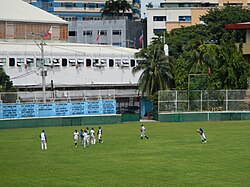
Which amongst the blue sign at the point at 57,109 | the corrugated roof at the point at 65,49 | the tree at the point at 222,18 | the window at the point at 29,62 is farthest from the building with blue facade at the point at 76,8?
the blue sign at the point at 57,109

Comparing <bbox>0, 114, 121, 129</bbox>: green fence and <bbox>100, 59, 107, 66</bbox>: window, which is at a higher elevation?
<bbox>100, 59, 107, 66</bbox>: window

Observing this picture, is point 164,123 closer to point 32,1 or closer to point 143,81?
point 143,81

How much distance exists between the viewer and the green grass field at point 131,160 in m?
37.8

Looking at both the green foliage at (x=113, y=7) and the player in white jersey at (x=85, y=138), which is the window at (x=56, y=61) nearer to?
the green foliage at (x=113, y=7)

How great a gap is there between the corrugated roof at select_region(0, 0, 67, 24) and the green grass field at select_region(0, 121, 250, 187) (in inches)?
2231

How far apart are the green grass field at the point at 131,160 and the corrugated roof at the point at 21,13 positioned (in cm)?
5667

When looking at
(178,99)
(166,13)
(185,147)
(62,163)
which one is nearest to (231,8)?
(166,13)

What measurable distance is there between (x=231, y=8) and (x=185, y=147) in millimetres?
82329

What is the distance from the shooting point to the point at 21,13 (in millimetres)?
127750

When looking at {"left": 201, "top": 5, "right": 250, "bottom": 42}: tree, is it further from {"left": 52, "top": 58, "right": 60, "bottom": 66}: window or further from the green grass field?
the green grass field

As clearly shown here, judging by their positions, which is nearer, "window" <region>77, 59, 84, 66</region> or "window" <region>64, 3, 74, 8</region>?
"window" <region>77, 59, 84, 66</region>

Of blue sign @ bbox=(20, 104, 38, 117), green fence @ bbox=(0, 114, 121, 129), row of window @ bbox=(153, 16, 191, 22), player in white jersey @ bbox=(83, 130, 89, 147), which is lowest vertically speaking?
green fence @ bbox=(0, 114, 121, 129)


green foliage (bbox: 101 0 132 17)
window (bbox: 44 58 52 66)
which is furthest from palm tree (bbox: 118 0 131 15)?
window (bbox: 44 58 52 66)

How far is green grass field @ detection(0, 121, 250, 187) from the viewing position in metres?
37.8
